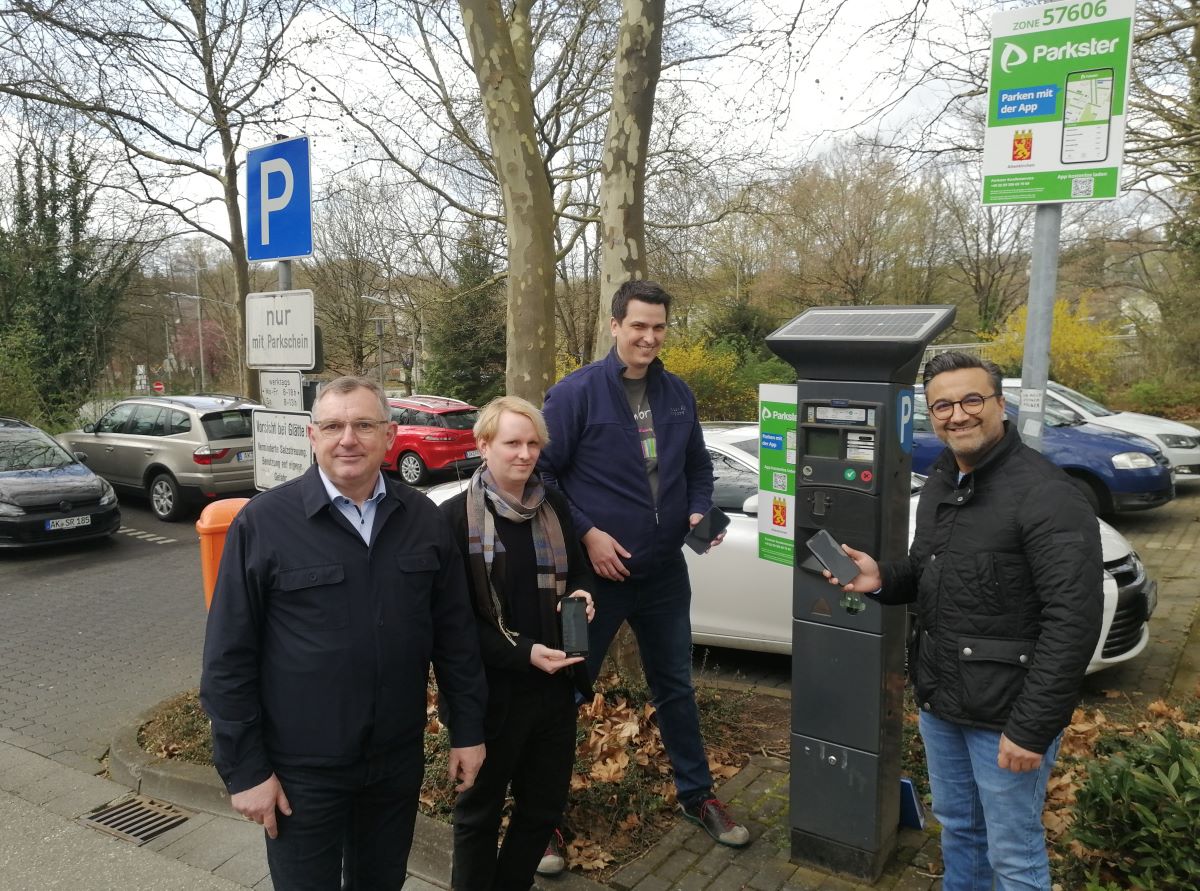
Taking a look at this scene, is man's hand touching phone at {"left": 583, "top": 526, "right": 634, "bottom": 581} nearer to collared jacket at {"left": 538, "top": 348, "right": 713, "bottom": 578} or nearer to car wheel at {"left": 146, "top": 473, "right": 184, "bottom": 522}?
collared jacket at {"left": 538, "top": 348, "right": 713, "bottom": 578}

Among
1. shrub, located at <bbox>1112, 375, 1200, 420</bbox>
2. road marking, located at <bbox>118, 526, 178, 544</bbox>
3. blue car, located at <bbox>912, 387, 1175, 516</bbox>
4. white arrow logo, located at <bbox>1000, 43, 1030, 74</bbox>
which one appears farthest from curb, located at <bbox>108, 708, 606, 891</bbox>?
shrub, located at <bbox>1112, 375, 1200, 420</bbox>

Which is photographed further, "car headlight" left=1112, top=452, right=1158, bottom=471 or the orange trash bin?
"car headlight" left=1112, top=452, right=1158, bottom=471

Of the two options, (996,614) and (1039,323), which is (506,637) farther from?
(1039,323)

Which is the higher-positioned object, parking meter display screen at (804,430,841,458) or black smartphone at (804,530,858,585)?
parking meter display screen at (804,430,841,458)

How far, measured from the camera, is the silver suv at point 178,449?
11000 mm

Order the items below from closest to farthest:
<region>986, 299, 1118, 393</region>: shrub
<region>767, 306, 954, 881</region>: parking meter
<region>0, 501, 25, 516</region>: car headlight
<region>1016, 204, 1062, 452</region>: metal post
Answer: <region>767, 306, 954, 881</region>: parking meter, <region>1016, 204, 1062, 452</region>: metal post, <region>0, 501, 25, 516</region>: car headlight, <region>986, 299, 1118, 393</region>: shrub

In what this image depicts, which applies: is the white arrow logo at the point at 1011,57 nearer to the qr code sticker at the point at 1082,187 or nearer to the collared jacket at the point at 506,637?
the qr code sticker at the point at 1082,187

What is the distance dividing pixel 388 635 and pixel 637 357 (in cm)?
140

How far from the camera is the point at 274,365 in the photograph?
13.6 ft

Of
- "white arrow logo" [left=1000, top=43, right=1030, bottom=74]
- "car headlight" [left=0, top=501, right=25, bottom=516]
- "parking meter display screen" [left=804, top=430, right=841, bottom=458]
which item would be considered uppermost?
"white arrow logo" [left=1000, top=43, right=1030, bottom=74]

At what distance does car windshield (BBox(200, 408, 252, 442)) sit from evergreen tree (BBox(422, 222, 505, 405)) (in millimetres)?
12040

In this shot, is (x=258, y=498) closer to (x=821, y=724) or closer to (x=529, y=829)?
(x=529, y=829)

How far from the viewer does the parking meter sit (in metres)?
2.75

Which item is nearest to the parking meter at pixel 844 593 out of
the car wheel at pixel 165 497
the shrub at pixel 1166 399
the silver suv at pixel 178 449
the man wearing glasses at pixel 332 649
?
the man wearing glasses at pixel 332 649
